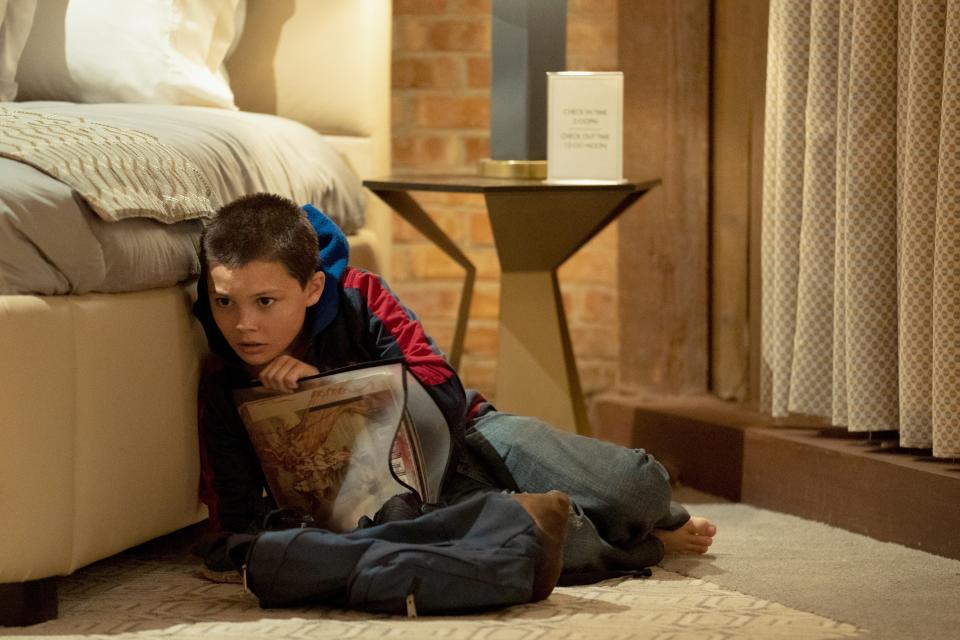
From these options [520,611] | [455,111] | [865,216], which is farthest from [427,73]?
[520,611]

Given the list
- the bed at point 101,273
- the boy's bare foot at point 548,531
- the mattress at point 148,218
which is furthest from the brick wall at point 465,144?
the boy's bare foot at point 548,531

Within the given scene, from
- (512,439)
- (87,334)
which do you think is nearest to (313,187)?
(512,439)

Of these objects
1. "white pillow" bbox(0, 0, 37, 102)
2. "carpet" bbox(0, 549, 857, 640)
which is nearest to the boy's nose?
"carpet" bbox(0, 549, 857, 640)

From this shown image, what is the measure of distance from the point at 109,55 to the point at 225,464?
0.84 meters

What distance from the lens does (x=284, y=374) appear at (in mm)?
1531

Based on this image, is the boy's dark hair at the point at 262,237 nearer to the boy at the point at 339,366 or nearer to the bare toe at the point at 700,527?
the boy at the point at 339,366

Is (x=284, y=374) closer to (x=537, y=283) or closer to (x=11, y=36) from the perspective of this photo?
(x=537, y=283)

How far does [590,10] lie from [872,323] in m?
1.07

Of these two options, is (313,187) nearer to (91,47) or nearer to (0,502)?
(91,47)

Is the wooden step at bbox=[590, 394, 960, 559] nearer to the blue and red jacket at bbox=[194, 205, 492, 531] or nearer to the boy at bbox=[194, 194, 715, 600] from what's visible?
the boy at bbox=[194, 194, 715, 600]

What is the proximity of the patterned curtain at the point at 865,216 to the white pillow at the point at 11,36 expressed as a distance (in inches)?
44.2

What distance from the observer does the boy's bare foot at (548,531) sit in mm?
1366

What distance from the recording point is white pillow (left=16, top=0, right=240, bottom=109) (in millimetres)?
2131

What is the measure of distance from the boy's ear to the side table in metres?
0.47
